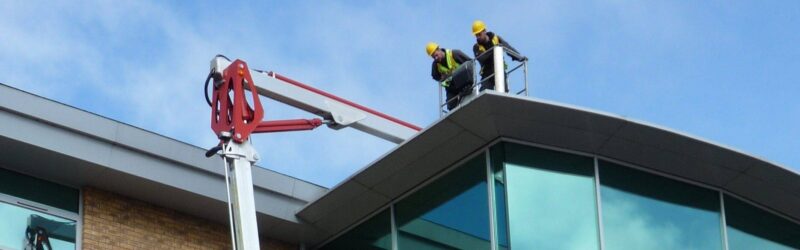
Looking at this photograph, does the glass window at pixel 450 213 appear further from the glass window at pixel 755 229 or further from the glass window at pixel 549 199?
the glass window at pixel 755 229

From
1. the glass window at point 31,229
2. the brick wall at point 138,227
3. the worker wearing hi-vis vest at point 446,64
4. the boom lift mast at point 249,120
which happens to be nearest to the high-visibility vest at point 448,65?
the worker wearing hi-vis vest at point 446,64

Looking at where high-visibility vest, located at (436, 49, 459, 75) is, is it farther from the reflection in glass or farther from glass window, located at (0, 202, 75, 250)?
glass window, located at (0, 202, 75, 250)

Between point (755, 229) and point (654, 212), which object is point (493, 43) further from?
point (755, 229)

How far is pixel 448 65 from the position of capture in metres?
22.0

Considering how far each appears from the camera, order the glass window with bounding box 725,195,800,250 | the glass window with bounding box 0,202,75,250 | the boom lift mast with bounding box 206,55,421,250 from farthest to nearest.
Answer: the glass window with bounding box 725,195,800,250 < the glass window with bounding box 0,202,75,250 < the boom lift mast with bounding box 206,55,421,250

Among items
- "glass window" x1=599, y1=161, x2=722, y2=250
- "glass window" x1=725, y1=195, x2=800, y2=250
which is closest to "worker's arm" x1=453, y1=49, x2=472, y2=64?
"glass window" x1=599, y1=161, x2=722, y2=250

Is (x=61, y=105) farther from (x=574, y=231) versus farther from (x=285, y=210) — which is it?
(x=574, y=231)

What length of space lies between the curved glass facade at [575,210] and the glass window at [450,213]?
0.01m

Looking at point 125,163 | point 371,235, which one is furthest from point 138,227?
point 371,235

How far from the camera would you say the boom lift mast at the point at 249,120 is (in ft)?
63.8

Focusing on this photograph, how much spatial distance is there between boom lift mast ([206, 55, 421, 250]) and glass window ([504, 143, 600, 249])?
3.03 metres

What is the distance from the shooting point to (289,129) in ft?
70.4

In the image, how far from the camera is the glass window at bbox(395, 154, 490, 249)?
800 inches

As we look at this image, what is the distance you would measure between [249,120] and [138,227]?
8.38 feet
